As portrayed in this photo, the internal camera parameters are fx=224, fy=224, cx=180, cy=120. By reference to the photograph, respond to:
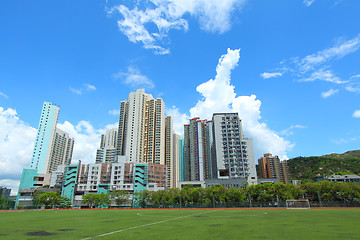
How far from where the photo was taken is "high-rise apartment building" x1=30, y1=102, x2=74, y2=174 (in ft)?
488

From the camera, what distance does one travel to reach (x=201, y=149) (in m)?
160

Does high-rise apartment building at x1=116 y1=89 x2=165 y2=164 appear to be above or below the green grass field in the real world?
above

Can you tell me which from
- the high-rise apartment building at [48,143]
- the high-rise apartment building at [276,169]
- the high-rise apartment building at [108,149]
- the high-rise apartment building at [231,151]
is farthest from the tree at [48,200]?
the high-rise apartment building at [276,169]

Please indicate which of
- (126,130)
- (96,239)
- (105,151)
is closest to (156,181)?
(126,130)

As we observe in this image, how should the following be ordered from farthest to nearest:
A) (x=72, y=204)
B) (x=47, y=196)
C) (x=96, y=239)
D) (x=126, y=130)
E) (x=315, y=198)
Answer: (x=126, y=130) < (x=72, y=204) < (x=47, y=196) < (x=315, y=198) < (x=96, y=239)

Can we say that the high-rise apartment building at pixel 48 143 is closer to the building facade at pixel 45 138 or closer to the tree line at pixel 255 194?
the building facade at pixel 45 138

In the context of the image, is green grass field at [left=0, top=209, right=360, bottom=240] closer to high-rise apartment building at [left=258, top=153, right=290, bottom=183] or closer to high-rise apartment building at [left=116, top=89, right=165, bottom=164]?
high-rise apartment building at [left=116, top=89, right=165, bottom=164]

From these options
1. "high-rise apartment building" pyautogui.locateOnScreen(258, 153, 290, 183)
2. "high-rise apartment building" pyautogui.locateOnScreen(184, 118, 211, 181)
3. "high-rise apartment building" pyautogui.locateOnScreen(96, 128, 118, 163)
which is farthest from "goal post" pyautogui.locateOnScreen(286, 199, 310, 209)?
"high-rise apartment building" pyautogui.locateOnScreen(258, 153, 290, 183)

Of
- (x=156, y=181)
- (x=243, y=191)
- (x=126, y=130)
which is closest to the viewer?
(x=243, y=191)

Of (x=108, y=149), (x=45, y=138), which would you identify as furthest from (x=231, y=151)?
(x=45, y=138)

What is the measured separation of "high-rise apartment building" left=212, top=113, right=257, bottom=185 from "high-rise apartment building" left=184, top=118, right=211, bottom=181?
47.3 meters

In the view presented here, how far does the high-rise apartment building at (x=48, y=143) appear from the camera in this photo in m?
149

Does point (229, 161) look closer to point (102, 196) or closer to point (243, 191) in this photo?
point (243, 191)

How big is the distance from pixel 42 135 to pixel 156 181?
299 ft
